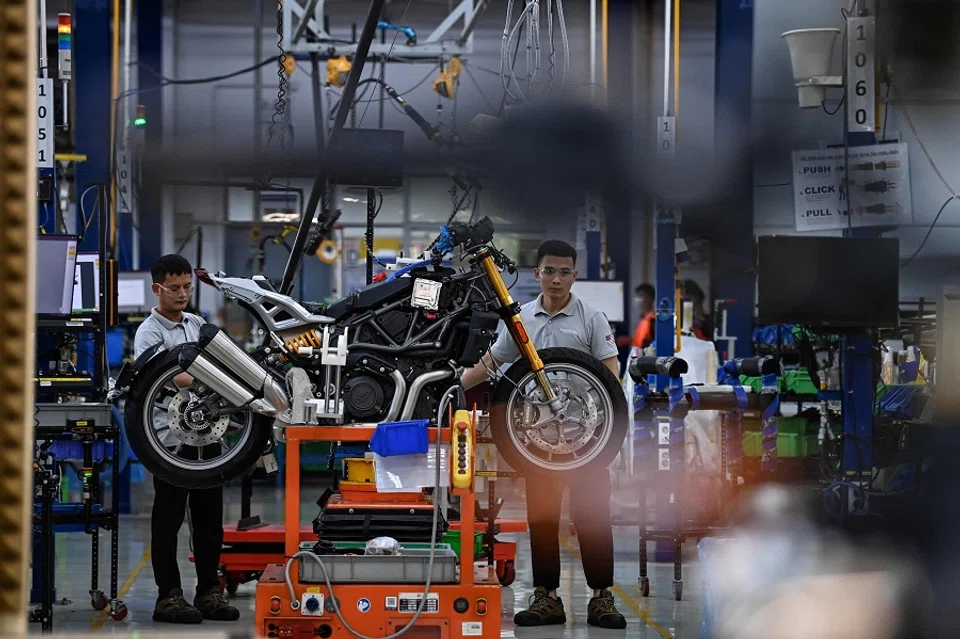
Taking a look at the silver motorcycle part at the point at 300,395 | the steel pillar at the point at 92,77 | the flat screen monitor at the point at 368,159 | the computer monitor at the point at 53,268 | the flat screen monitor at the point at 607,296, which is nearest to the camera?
the flat screen monitor at the point at 368,159

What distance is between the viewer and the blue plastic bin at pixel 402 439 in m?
3.69

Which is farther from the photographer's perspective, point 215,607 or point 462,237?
point 215,607

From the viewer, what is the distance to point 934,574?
148cm

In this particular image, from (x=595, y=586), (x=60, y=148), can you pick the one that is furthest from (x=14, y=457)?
(x=60, y=148)

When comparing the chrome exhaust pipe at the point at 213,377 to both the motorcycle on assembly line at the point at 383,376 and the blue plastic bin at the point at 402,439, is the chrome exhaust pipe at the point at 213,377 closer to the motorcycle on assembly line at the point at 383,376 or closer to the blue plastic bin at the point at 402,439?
the motorcycle on assembly line at the point at 383,376

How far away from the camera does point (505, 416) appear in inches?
158

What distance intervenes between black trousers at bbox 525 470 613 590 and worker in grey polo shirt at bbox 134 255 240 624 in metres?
1.06

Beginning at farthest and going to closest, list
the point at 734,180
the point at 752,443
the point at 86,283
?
1. the point at 752,443
2. the point at 86,283
3. the point at 734,180

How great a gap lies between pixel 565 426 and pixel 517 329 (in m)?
0.34

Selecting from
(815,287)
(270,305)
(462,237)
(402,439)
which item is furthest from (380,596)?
(815,287)

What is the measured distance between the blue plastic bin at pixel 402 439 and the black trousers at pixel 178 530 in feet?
3.15

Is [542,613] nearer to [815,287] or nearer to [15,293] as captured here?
[815,287]

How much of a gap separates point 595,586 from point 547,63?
7.05ft

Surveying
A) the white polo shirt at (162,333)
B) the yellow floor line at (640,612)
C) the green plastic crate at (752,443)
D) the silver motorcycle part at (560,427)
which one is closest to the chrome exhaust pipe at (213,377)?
the white polo shirt at (162,333)
